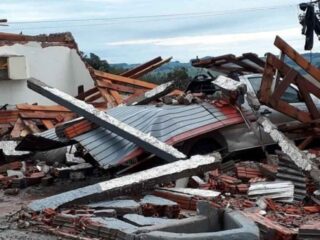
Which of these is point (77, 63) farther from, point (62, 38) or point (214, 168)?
point (214, 168)

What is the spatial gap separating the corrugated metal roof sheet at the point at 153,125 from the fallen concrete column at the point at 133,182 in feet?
3.16

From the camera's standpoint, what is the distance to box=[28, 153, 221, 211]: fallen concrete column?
31.2ft

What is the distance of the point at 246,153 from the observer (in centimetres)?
1305

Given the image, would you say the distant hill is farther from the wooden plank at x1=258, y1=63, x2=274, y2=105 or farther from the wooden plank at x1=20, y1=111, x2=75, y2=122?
the wooden plank at x1=20, y1=111, x2=75, y2=122

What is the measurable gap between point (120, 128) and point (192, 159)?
1636mm

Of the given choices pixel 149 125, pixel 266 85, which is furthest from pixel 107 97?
pixel 266 85

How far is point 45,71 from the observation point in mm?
23891

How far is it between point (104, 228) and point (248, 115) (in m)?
5.40

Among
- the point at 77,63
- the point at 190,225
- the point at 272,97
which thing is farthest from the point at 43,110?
the point at 190,225

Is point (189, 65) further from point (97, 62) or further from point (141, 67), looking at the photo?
point (97, 62)

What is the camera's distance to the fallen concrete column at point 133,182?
9516 mm

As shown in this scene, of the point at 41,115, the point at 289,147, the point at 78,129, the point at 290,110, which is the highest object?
the point at 290,110

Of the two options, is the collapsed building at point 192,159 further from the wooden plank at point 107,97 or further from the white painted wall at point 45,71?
the white painted wall at point 45,71

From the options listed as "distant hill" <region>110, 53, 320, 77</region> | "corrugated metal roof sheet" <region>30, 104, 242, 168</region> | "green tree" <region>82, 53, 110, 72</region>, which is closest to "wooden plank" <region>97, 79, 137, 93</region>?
"distant hill" <region>110, 53, 320, 77</region>
